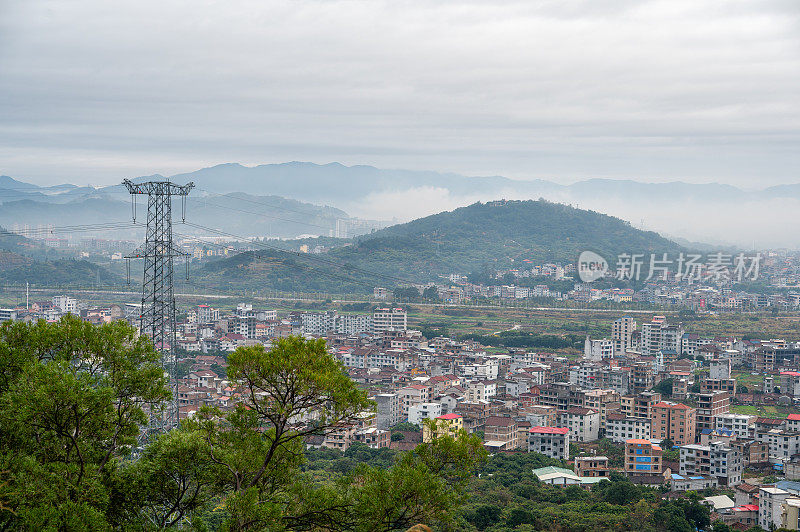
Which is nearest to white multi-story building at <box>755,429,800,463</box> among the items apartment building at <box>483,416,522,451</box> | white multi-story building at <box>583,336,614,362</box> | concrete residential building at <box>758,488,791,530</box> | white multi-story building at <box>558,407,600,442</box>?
white multi-story building at <box>558,407,600,442</box>

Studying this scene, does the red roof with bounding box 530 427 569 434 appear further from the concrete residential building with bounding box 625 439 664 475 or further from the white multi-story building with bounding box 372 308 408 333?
the white multi-story building with bounding box 372 308 408 333

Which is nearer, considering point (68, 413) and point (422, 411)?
point (68, 413)

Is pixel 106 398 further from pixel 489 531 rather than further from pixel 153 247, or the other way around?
pixel 489 531

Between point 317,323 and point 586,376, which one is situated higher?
point 317,323

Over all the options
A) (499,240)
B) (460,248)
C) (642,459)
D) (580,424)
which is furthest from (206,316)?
(499,240)

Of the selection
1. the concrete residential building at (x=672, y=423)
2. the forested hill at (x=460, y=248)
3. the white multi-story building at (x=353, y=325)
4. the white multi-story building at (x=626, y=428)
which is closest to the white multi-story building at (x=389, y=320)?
the white multi-story building at (x=353, y=325)

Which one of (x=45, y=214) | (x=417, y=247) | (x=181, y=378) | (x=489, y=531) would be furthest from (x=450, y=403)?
(x=45, y=214)

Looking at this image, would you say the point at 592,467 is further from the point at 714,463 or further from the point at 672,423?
the point at 672,423
